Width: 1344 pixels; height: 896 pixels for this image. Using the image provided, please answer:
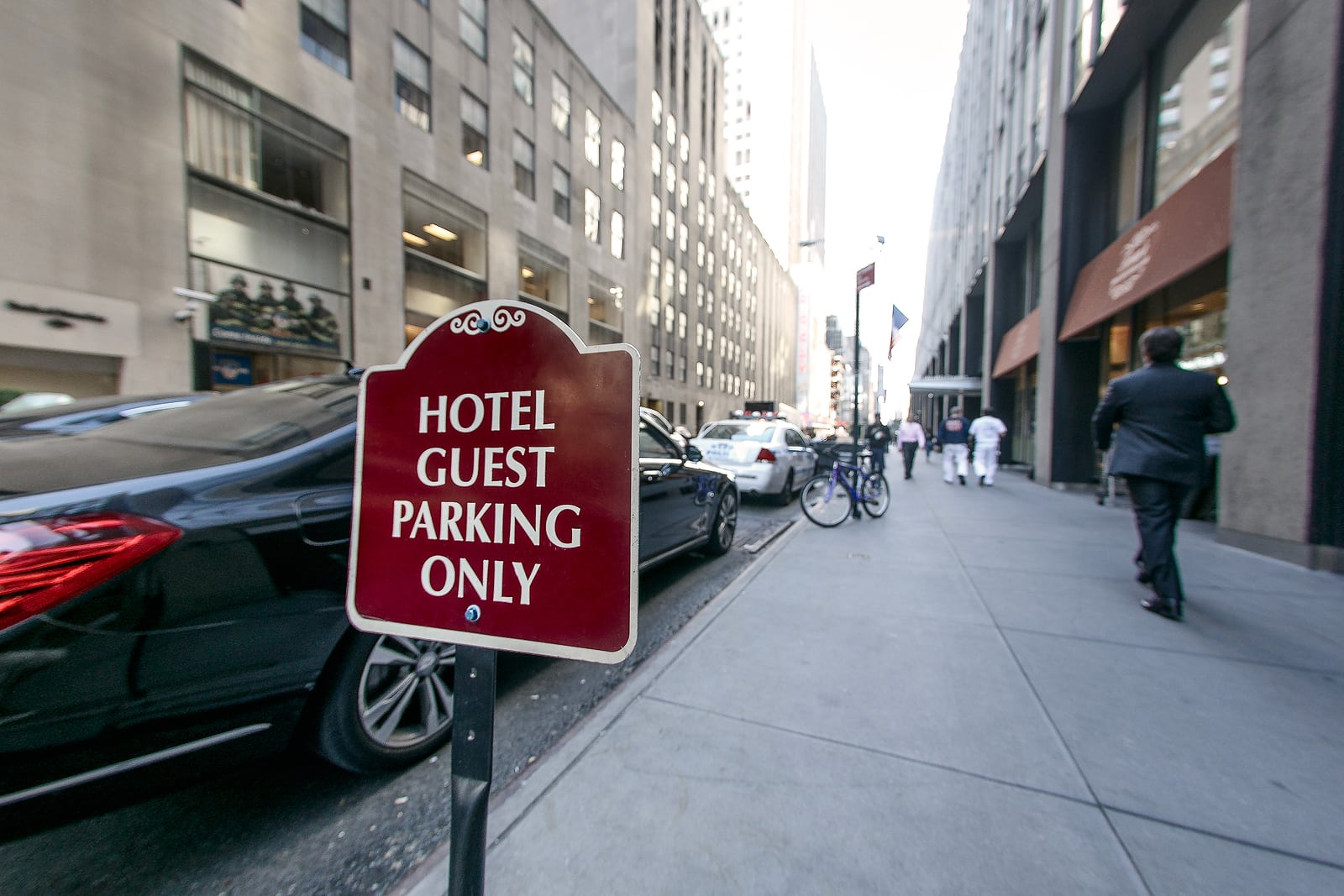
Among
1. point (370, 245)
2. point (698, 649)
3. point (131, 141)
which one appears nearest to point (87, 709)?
point (698, 649)

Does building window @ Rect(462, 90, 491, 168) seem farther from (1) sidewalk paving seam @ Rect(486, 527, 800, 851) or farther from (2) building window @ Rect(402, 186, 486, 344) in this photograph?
(1) sidewalk paving seam @ Rect(486, 527, 800, 851)

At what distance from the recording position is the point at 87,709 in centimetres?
129

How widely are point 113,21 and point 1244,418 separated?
1678 cm

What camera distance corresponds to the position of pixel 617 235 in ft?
87.5

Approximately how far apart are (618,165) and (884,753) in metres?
29.1

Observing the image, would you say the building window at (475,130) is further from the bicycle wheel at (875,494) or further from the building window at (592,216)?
the bicycle wheel at (875,494)

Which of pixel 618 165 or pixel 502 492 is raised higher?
pixel 618 165

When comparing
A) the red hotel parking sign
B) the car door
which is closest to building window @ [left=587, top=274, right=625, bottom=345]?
the car door

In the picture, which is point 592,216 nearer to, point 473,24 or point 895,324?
point 473,24

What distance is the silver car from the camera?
8742 mm

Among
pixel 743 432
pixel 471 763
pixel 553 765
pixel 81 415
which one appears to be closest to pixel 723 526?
pixel 553 765

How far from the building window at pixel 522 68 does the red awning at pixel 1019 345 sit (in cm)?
1799

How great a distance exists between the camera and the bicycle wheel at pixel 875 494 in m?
7.50

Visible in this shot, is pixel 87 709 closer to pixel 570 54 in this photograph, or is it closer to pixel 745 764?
pixel 745 764
